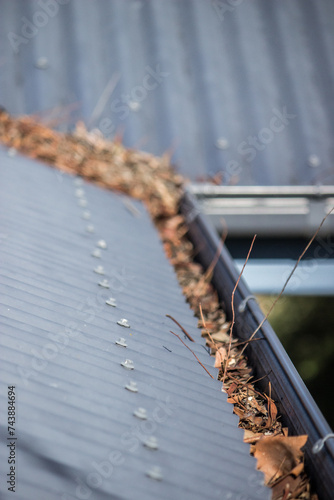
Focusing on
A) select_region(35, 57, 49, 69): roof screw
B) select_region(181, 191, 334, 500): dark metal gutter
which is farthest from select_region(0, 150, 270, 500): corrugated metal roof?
select_region(35, 57, 49, 69): roof screw

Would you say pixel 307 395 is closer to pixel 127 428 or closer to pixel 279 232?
pixel 127 428

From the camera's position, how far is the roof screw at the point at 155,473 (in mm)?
1567

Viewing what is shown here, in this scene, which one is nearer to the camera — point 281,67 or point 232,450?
point 232,450

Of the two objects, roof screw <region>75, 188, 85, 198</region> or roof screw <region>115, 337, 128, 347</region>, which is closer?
roof screw <region>115, 337, 128, 347</region>

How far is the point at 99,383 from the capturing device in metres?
1.82

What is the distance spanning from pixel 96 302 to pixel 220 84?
345cm

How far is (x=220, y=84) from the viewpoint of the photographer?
5.08 meters

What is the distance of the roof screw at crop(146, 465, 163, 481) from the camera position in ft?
5.14

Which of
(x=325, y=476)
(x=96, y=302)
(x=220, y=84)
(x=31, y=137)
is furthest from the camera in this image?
(x=220, y=84)

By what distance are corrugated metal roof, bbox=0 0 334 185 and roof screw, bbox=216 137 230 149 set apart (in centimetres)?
2

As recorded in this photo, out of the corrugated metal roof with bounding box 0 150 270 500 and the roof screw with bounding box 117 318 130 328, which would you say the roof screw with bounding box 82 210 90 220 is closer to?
the corrugated metal roof with bounding box 0 150 270 500

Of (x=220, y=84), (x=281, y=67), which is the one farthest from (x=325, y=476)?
(x=281, y=67)

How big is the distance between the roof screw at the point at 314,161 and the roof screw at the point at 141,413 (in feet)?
10.4

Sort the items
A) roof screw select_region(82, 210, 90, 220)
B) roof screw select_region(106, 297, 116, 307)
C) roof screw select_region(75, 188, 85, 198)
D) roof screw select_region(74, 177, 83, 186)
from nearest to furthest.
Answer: roof screw select_region(106, 297, 116, 307)
roof screw select_region(82, 210, 90, 220)
roof screw select_region(75, 188, 85, 198)
roof screw select_region(74, 177, 83, 186)
